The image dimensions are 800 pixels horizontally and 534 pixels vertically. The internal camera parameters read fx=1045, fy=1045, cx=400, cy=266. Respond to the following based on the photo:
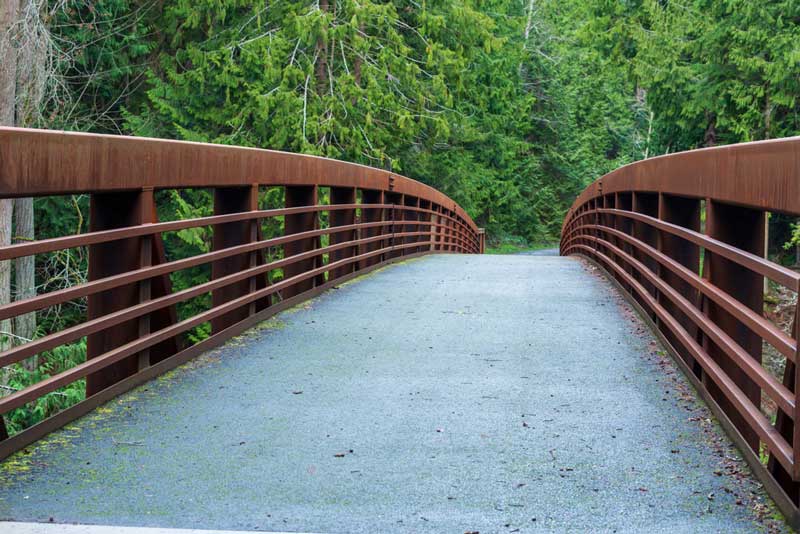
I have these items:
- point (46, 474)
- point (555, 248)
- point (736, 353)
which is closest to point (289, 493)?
point (46, 474)

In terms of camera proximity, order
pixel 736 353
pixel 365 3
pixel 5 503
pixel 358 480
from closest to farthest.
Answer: pixel 5 503 → pixel 358 480 → pixel 736 353 → pixel 365 3

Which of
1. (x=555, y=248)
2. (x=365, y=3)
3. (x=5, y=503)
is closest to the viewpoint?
(x=5, y=503)

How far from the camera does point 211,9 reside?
23.1 meters

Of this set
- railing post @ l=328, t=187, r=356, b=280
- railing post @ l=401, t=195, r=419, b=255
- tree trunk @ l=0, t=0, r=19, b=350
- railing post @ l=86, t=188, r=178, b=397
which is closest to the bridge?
railing post @ l=86, t=188, r=178, b=397

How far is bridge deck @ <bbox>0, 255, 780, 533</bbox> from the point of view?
414 centimetres

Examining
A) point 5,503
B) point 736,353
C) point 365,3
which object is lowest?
point 5,503

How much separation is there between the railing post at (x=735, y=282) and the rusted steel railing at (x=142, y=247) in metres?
3.15

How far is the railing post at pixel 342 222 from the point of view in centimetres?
1191

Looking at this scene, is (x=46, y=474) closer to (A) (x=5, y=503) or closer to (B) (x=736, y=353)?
(A) (x=5, y=503)

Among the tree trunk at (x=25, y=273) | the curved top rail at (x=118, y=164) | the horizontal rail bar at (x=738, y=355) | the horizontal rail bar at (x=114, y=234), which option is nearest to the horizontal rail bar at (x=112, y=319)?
the horizontal rail bar at (x=114, y=234)

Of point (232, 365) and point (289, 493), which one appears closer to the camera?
point (289, 493)

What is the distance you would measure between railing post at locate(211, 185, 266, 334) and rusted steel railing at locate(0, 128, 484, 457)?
10 millimetres

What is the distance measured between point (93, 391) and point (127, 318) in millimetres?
524

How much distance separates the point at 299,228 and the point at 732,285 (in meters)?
5.21
